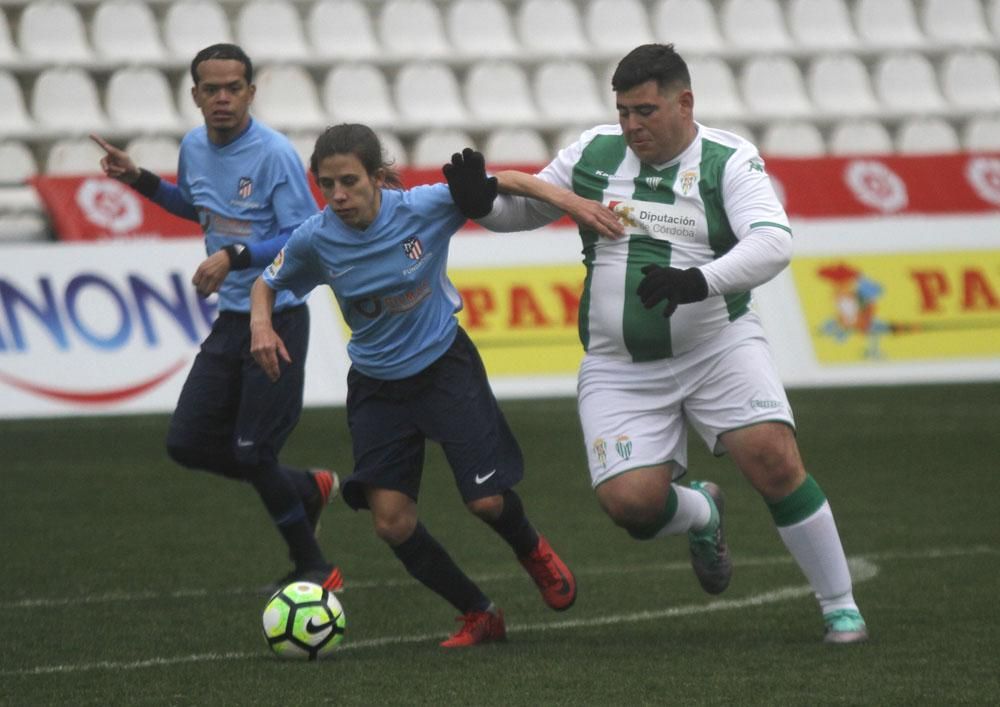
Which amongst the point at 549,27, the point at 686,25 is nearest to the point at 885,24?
the point at 686,25

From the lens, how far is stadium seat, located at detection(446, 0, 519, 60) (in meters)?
17.8

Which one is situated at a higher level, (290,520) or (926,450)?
(290,520)

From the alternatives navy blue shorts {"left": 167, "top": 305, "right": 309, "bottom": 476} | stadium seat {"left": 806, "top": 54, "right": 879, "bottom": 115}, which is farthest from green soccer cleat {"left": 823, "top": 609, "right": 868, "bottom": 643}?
stadium seat {"left": 806, "top": 54, "right": 879, "bottom": 115}

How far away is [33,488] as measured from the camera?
32.6 ft

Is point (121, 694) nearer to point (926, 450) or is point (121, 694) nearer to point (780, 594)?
point (780, 594)

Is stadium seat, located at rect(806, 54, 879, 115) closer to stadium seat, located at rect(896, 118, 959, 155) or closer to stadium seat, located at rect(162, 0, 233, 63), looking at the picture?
stadium seat, located at rect(896, 118, 959, 155)

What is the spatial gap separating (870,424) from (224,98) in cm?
642

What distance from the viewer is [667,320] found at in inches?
234

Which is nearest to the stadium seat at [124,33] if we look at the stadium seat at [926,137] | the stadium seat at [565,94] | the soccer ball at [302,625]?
the stadium seat at [565,94]

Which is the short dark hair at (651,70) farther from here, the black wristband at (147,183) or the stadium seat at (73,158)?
the stadium seat at (73,158)

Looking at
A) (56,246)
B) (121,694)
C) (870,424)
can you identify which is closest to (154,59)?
(56,246)

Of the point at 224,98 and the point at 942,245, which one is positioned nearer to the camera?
the point at 224,98

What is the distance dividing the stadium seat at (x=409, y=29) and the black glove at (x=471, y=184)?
11.8 meters

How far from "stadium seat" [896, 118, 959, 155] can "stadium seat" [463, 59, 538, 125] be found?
3.70 metres
